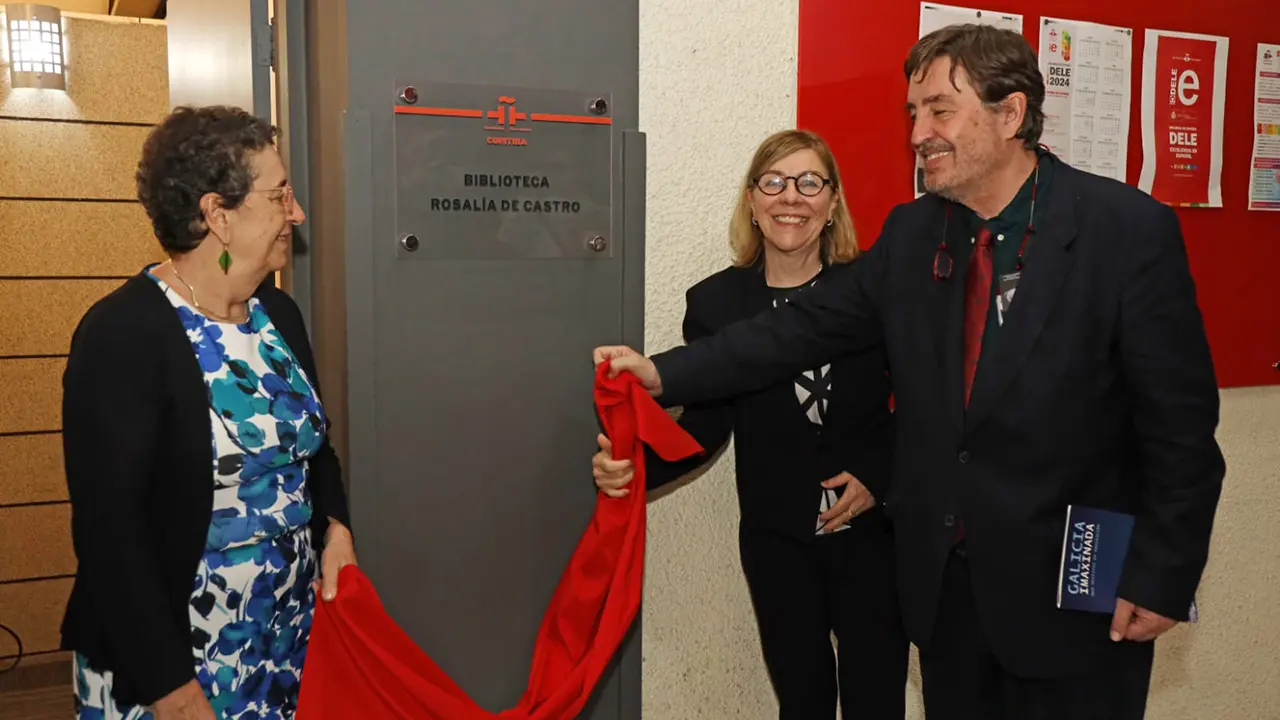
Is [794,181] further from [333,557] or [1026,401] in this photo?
[333,557]

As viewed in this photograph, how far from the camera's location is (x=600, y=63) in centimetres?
189

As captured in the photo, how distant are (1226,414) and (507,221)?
7.00ft

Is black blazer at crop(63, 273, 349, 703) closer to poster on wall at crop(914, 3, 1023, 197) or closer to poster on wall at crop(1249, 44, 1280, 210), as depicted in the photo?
poster on wall at crop(914, 3, 1023, 197)

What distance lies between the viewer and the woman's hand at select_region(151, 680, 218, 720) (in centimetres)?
148

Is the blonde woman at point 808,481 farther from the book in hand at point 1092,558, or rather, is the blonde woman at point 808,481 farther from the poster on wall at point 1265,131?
the poster on wall at point 1265,131

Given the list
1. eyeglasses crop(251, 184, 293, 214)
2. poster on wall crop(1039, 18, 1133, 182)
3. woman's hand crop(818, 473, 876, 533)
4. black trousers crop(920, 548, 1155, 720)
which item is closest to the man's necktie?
black trousers crop(920, 548, 1155, 720)

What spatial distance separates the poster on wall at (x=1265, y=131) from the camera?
9.23ft

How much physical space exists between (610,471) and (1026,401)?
74 cm

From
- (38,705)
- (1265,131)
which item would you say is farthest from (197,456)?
(38,705)

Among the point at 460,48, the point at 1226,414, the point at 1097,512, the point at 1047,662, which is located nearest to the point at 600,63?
the point at 460,48

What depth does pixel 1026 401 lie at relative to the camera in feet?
5.46

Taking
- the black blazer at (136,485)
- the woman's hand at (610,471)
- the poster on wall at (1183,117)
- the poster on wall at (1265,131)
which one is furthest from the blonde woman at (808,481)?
the poster on wall at (1265,131)

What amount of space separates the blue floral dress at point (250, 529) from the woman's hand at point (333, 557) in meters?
0.04

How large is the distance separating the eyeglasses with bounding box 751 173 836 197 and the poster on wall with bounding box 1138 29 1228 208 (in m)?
1.11
